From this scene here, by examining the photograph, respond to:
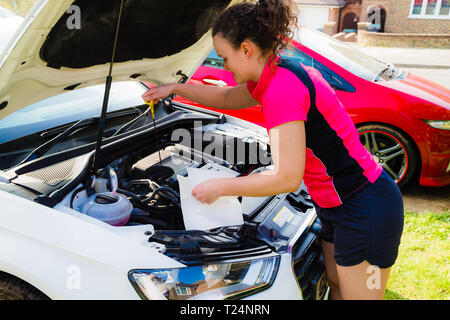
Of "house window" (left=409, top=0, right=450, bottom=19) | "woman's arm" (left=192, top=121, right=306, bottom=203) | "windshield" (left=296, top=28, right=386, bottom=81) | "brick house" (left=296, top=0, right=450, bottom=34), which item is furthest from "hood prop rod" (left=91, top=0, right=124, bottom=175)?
"house window" (left=409, top=0, right=450, bottom=19)

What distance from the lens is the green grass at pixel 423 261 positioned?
263 centimetres

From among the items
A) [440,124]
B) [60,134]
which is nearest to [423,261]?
[440,124]

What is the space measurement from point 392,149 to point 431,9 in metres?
23.2

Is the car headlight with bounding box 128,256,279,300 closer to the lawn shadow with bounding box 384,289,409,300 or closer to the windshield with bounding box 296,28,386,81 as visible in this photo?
the lawn shadow with bounding box 384,289,409,300

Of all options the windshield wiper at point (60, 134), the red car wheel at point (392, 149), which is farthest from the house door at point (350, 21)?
the windshield wiper at point (60, 134)

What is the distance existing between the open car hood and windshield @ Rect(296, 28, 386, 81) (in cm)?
187

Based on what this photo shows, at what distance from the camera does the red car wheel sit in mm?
3781

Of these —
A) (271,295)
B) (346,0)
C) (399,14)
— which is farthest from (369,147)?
(346,0)

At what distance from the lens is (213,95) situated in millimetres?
1991

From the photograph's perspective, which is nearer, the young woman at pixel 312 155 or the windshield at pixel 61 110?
the young woman at pixel 312 155

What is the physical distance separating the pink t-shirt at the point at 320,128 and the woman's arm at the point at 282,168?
4 centimetres

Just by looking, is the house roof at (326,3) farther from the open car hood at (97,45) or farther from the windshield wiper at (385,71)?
the open car hood at (97,45)

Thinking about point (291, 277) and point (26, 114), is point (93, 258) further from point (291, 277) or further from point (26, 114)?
point (26, 114)

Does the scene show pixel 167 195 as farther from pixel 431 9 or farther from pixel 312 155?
pixel 431 9
